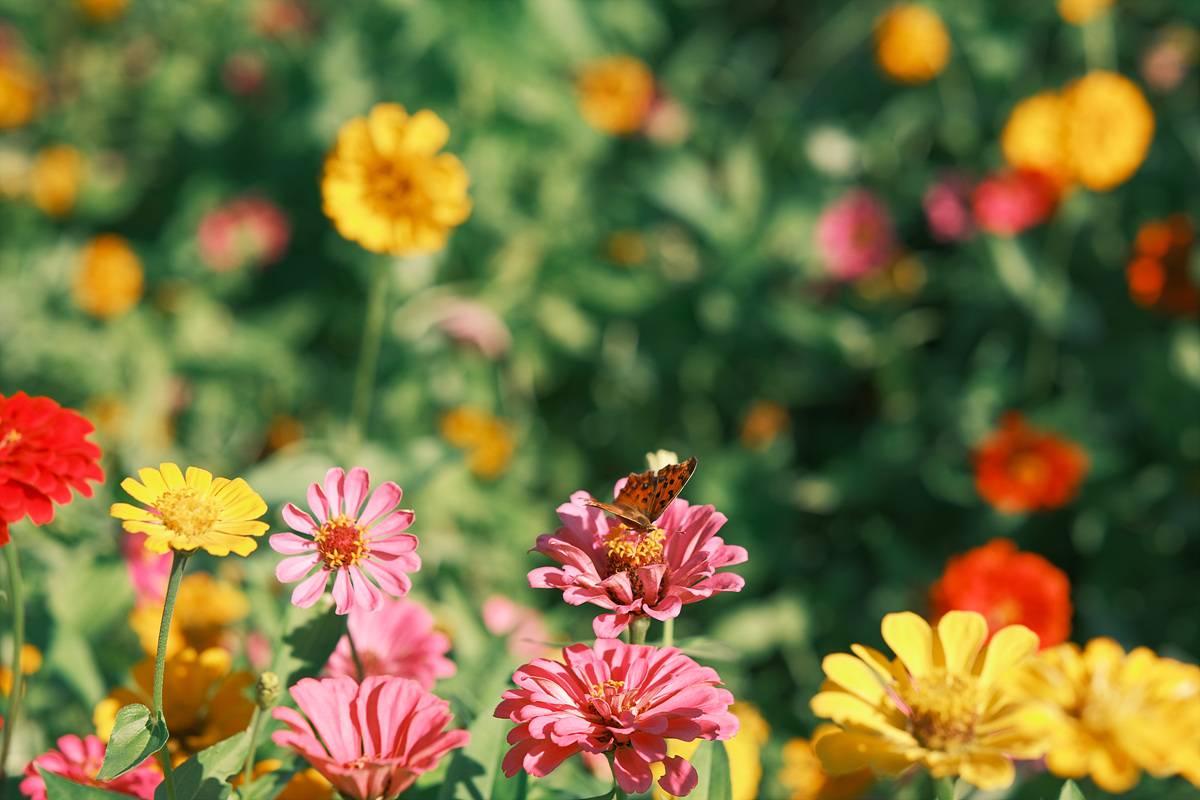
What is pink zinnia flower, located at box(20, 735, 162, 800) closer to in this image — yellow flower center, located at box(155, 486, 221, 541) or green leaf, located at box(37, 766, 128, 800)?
green leaf, located at box(37, 766, 128, 800)

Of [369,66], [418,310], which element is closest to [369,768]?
[418,310]

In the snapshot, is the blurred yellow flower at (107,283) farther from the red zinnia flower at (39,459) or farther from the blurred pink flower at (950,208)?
the blurred pink flower at (950,208)

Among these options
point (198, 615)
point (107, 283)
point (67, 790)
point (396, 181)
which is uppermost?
point (107, 283)

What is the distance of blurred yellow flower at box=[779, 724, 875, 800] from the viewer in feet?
3.29

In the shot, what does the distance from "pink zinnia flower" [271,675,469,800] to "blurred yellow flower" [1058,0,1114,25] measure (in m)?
1.82

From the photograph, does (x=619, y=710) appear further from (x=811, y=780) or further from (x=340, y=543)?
(x=811, y=780)

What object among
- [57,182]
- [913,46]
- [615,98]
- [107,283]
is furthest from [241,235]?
[913,46]

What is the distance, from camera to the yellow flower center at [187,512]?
2.18ft

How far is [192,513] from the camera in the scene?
2.20 feet

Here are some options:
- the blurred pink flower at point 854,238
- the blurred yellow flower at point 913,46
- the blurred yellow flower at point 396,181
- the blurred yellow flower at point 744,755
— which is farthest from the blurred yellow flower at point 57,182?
the blurred yellow flower at point 744,755

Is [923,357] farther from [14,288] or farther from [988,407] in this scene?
[14,288]

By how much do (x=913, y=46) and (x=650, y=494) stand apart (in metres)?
1.67

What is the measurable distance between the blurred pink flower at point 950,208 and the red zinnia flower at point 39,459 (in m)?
1.61

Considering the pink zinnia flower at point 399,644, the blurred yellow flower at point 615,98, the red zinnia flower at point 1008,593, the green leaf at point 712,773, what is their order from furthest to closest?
the blurred yellow flower at point 615,98 → the red zinnia flower at point 1008,593 → the pink zinnia flower at point 399,644 → the green leaf at point 712,773
